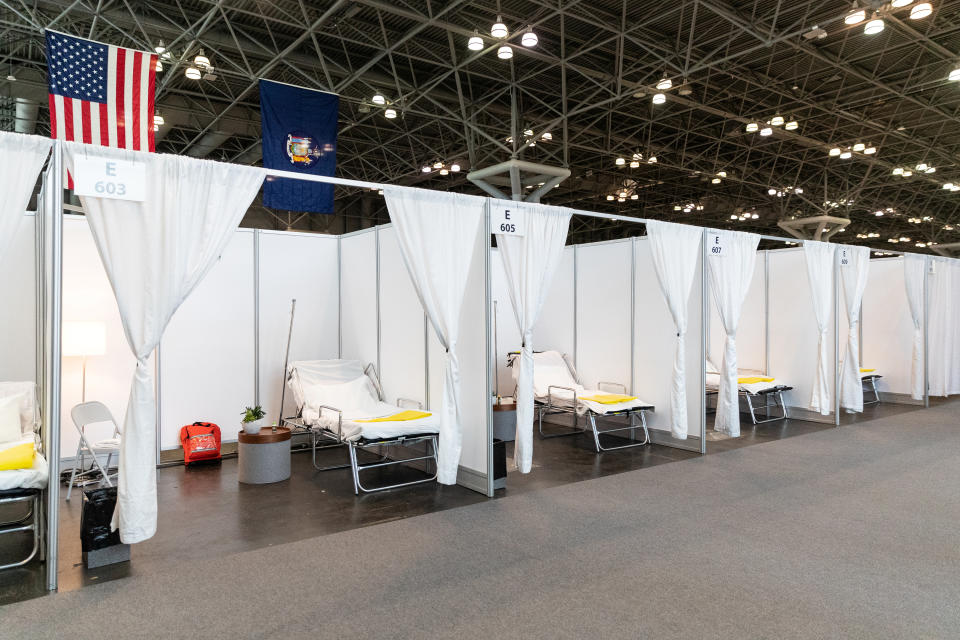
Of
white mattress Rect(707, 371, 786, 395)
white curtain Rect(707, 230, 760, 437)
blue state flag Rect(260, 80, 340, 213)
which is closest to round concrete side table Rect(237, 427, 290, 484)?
blue state flag Rect(260, 80, 340, 213)

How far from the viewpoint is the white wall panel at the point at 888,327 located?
30.1ft

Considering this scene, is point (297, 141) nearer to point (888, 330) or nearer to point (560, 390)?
point (560, 390)

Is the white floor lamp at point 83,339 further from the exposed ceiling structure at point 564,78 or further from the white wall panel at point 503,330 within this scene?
the white wall panel at point 503,330

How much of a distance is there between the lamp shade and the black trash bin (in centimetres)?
188

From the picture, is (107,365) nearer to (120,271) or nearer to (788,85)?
Result: (120,271)

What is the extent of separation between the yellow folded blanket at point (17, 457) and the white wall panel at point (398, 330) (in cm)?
292

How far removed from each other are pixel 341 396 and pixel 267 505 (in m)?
1.50

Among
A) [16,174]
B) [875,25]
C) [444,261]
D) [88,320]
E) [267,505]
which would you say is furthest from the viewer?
[875,25]

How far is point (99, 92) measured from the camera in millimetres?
5996

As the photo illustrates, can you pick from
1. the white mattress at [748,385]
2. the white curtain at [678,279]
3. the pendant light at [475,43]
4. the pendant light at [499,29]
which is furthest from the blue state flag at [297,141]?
the white mattress at [748,385]

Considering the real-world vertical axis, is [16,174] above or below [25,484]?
above

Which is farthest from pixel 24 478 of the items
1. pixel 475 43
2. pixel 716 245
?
pixel 475 43

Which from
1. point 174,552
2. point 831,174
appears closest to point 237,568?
point 174,552

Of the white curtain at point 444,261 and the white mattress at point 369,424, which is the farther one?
the white mattress at point 369,424
